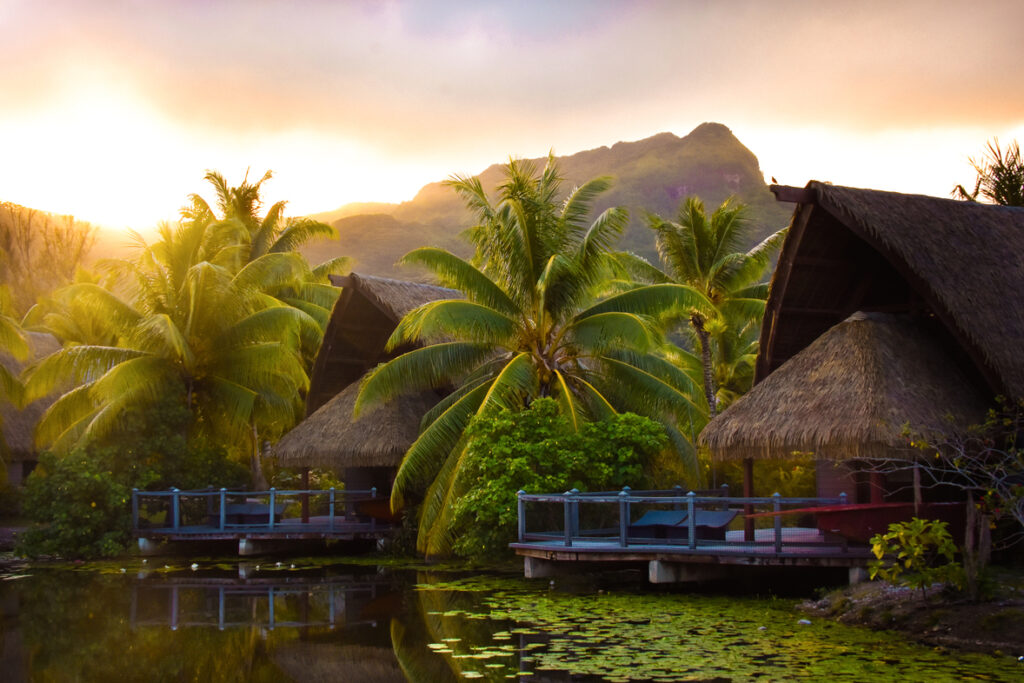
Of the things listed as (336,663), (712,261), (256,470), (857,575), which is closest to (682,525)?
(857,575)

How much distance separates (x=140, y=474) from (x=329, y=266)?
35.8ft

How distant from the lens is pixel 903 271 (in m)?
14.7

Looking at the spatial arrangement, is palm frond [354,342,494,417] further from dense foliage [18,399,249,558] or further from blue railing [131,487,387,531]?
dense foliage [18,399,249,558]

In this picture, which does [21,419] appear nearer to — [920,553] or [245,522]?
[245,522]

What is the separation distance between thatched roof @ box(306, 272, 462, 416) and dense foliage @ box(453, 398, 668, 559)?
5.06m

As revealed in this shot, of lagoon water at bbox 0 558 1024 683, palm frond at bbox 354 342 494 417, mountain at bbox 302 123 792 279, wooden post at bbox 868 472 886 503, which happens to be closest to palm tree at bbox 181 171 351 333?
palm frond at bbox 354 342 494 417

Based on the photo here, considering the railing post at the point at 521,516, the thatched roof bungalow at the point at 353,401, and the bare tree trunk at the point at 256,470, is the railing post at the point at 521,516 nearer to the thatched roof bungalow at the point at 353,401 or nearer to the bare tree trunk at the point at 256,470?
the thatched roof bungalow at the point at 353,401

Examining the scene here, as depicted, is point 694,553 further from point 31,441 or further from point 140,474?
point 31,441

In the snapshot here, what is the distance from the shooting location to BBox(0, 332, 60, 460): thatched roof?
27266 millimetres

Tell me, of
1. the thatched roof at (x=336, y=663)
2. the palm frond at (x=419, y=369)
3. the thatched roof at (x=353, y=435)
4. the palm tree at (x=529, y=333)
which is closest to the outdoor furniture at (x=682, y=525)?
the palm tree at (x=529, y=333)

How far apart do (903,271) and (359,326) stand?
1212 centimetres

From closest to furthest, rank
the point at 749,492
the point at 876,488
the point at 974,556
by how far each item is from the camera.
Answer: the point at 974,556 < the point at 876,488 < the point at 749,492

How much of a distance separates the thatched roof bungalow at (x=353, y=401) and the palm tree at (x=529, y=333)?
4.49 ft

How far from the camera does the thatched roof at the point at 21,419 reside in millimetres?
27266
